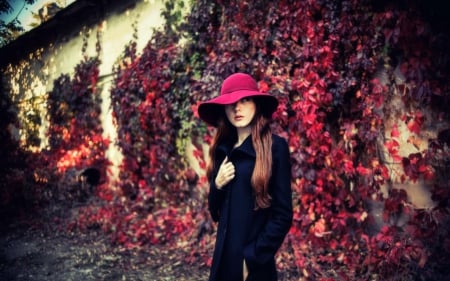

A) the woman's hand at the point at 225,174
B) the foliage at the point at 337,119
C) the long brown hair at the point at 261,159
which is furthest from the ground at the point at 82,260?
the long brown hair at the point at 261,159

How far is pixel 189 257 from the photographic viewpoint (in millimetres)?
4379

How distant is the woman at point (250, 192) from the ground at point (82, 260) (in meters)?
2.34

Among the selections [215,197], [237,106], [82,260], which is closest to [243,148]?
[237,106]

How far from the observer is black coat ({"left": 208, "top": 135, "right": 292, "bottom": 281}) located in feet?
5.72

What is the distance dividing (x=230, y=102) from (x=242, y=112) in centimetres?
13

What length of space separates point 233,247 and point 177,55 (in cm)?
433

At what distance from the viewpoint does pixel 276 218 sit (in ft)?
5.83

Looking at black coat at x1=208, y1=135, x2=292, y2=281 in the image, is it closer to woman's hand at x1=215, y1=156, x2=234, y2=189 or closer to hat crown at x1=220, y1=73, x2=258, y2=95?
woman's hand at x1=215, y1=156, x2=234, y2=189

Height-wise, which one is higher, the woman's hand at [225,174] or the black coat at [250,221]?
the woman's hand at [225,174]

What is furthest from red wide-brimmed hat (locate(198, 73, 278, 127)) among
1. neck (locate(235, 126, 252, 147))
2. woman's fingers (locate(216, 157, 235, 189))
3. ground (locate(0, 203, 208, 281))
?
ground (locate(0, 203, 208, 281))

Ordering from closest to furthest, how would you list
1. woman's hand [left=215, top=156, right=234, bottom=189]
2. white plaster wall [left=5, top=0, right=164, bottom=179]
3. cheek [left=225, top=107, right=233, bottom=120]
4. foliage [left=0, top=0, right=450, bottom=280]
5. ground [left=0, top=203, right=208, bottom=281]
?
woman's hand [left=215, top=156, right=234, bottom=189] → cheek [left=225, top=107, right=233, bottom=120] → foliage [left=0, top=0, right=450, bottom=280] → ground [left=0, top=203, right=208, bottom=281] → white plaster wall [left=5, top=0, right=164, bottom=179]

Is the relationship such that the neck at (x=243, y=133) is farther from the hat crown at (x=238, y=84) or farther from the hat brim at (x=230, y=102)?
the hat crown at (x=238, y=84)

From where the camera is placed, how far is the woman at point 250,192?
1763mm

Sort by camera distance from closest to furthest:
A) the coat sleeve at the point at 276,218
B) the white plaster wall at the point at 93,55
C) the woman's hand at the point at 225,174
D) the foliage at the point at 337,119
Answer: the coat sleeve at the point at 276,218
the woman's hand at the point at 225,174
the foliage at the point at 337,119
the white plaster wall at the point at 93,55
